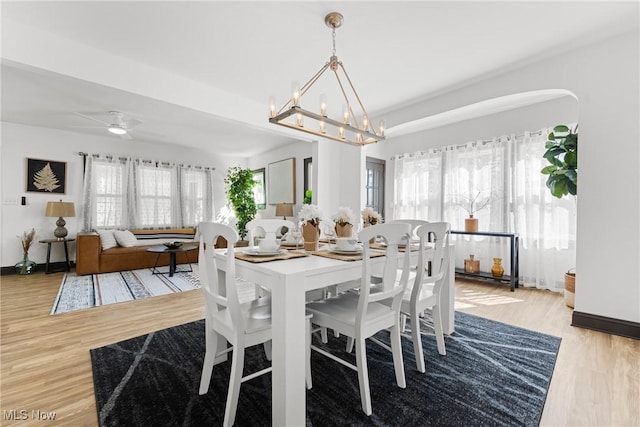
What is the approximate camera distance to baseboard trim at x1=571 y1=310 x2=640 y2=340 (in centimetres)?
244

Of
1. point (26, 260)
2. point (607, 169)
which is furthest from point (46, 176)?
point (607, 169)

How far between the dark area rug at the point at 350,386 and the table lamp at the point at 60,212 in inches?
156

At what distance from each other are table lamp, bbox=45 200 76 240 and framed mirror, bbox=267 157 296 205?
12.1 feet

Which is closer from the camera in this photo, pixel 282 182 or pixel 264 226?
pixel 264 226

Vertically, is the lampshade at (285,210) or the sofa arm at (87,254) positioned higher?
the lampshade at (285,210)

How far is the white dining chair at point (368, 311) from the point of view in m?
1.55

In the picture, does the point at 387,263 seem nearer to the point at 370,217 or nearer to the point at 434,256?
the point at 434,256

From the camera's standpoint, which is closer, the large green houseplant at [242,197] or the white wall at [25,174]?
the white wall at [25,174]

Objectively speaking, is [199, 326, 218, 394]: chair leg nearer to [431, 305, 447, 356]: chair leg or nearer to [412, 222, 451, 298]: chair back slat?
[412, 222, 451, 298]: chair back slat

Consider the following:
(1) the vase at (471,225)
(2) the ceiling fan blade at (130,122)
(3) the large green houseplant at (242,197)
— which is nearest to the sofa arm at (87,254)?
(2) the ceiling fan blade at (130,122)

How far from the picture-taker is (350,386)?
1768 millimetres

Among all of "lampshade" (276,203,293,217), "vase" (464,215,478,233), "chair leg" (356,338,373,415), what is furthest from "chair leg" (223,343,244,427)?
"lampshade" (276,203,293,217)

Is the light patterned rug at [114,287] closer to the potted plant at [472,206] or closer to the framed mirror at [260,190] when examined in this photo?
the framed mirror at [260,190]

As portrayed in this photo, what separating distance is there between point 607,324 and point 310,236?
273cm
